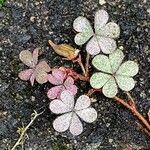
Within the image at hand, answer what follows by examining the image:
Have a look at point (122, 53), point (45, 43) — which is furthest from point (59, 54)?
point (122, 53)

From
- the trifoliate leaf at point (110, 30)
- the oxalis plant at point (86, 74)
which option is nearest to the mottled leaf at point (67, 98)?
the oxalis plant at point (86, 74)

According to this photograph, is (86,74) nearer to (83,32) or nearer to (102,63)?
(102,63)

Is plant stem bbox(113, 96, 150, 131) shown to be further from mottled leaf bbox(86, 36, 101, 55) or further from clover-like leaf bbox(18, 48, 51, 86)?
clover-like leaf bbox(18, 48, 51, 86)

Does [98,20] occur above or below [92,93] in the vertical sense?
above

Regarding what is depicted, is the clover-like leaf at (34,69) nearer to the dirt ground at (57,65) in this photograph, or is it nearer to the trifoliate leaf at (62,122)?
the dirt ground at (57,65)

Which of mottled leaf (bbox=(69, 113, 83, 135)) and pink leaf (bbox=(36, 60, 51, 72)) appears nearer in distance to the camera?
mottled leaf (bbox=(69, 113, 83, 135))

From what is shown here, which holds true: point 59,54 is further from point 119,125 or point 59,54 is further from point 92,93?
point 119,125

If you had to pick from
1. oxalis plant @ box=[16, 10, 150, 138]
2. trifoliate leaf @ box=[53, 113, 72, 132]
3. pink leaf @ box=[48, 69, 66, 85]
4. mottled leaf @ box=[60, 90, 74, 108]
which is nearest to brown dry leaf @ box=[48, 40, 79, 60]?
oxalis plant @ box=[16, 10, 150, 138]
